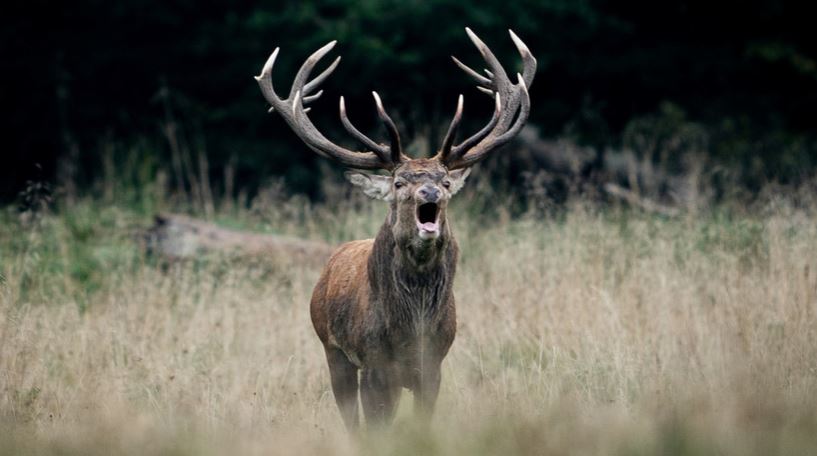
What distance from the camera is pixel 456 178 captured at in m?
6.64

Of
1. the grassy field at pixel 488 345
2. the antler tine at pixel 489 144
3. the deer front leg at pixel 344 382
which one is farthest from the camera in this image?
the deer front leg at pixel 344 382

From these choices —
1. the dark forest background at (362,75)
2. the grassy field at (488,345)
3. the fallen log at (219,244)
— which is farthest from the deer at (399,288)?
the dark forest background at (362,75)

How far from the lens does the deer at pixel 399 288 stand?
20.7ft

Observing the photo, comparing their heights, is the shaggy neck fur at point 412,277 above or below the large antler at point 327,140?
below

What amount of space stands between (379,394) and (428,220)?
0.99 m

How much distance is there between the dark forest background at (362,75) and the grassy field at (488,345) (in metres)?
5.45

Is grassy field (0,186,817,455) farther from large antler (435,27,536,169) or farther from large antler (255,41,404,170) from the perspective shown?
large antler (255,41,404,170)

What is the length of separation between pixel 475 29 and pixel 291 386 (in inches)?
378

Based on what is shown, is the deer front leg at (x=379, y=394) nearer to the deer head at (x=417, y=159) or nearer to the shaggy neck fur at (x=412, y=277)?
the shaggy neck fur at (x=412, y=277)

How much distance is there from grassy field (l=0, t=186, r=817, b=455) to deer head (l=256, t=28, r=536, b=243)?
1037 mm

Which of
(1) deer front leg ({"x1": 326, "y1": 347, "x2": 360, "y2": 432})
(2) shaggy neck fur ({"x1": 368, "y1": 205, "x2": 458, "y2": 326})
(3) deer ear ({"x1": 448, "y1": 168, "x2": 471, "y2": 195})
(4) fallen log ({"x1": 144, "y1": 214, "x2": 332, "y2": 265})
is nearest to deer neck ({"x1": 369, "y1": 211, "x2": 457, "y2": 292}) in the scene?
(2) shaggy neck fur ({"x1": 368, "y1": 205, "x2": 458, "y2": 326})

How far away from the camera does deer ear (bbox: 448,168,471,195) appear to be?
6.56 metres

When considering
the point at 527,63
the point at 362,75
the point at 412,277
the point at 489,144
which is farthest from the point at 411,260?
the point at 362,75

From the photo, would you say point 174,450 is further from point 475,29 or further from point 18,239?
point 475,29
